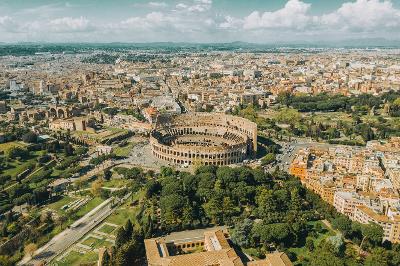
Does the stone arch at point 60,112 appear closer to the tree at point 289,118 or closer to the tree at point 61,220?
the tree at point 289,118

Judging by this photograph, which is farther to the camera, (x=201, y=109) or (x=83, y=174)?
(x=201, y=109)

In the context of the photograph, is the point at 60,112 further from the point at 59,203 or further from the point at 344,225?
the point at 344,225

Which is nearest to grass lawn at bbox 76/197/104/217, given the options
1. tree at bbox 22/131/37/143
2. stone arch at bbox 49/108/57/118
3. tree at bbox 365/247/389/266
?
tree at bbox 22/131/37/143

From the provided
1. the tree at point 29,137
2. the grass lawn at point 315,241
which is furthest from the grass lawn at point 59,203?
the grass lawn at point 315,241

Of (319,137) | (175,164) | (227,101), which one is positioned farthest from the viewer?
(227,101)

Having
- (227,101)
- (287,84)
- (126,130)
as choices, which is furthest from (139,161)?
(287,84)

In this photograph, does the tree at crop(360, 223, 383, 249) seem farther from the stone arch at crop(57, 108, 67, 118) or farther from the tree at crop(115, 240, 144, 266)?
the stone arch at crop(57, 108, 67, 118)

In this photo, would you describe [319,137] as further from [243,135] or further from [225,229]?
[225,229]
